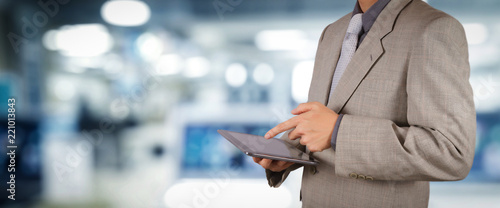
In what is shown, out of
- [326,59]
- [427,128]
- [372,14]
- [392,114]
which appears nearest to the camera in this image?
[427,128]

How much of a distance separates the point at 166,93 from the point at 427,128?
9.14 ft

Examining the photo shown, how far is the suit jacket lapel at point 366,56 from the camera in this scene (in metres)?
0.96

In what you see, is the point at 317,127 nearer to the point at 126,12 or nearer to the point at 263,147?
the point at 263,147

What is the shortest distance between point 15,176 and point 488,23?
15.5ft

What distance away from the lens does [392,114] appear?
0.94 m

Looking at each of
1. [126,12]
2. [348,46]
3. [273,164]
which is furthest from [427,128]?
[126,12]

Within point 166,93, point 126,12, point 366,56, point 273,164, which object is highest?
point 126,12

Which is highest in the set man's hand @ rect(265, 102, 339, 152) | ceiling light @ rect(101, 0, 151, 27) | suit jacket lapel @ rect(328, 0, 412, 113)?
ceiling light @ rect(101, 0, 151, 27)

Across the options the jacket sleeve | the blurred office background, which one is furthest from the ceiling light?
the jacket sleeve

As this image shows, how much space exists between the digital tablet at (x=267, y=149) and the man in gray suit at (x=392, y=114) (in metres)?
0.04

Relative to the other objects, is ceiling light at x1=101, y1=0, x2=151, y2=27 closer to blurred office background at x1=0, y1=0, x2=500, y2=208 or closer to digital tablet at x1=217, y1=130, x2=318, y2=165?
blurred office background at x1=0, y1=0, x2=500, y2=208

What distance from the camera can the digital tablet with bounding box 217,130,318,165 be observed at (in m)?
0.87

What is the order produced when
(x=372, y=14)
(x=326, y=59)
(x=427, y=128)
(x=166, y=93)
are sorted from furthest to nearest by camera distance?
(x=166, y=93) → (x=326, y=59) → (x=372, y=14) → (x=427, y=128)

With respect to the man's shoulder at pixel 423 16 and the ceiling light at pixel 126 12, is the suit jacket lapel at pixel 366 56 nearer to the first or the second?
the man's shoulder at pixel 423 16
